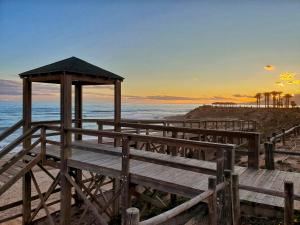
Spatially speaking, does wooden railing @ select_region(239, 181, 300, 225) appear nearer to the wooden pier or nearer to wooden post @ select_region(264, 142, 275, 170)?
the wooden pier

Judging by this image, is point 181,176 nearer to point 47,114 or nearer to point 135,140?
point 135,140

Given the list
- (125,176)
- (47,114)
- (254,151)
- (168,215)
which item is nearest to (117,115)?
(125,176)

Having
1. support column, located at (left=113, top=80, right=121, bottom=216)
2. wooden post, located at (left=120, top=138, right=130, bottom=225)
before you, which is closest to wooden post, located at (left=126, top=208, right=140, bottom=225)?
wooden post, located at (left=120, top=138, right=130, bottom=225)

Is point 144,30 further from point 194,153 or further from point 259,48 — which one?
point 194,153

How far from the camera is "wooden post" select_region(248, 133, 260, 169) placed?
617 centimetres

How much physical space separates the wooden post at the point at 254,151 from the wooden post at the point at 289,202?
273cm

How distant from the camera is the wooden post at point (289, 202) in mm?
3496

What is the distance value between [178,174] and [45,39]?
2431cm

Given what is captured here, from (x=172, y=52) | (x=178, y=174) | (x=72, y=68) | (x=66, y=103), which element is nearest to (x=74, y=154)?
(x=66, y=103)

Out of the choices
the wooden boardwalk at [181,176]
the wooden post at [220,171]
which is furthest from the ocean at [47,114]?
the wooden post at [220,171]

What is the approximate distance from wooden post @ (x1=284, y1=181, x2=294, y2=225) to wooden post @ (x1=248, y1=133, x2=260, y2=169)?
2.73 m

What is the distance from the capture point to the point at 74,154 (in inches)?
300

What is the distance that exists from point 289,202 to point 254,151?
2.82 metres

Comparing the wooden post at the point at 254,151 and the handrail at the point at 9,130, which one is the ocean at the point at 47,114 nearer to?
the handrail at the point at 9,130
